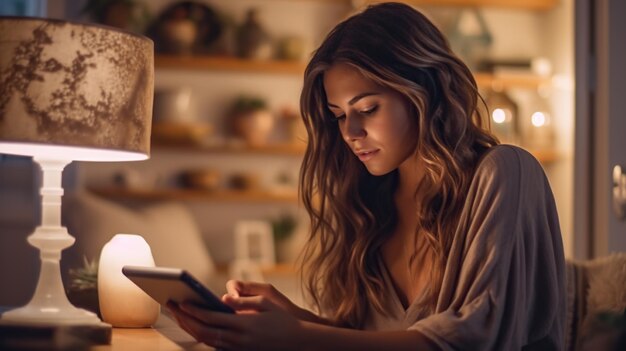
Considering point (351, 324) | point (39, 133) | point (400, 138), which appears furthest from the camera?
point (351, 324)

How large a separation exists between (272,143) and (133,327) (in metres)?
3.05

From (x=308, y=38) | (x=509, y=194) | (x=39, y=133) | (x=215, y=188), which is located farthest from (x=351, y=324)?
(x=308, y=38)

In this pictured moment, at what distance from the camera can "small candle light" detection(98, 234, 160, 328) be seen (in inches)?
64.5

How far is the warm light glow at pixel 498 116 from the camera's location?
15.1ft

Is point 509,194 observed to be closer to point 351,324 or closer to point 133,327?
point 351,324

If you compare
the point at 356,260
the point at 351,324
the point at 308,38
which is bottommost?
the point at 351,324

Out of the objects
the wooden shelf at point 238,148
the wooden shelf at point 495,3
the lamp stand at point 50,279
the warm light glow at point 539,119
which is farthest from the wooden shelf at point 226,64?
the lamp stand at point 50,279

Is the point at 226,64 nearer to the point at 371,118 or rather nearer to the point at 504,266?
the point at 371,118

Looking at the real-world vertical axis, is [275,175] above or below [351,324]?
above

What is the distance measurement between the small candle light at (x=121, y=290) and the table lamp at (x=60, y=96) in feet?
0.54

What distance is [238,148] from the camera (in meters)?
4.42

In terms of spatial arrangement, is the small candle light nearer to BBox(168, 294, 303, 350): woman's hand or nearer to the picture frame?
BBox(168, 294, 303, 350): woman's hand

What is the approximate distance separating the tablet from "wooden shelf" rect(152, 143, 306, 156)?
Answer: 297 cm

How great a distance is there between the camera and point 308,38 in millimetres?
4688
